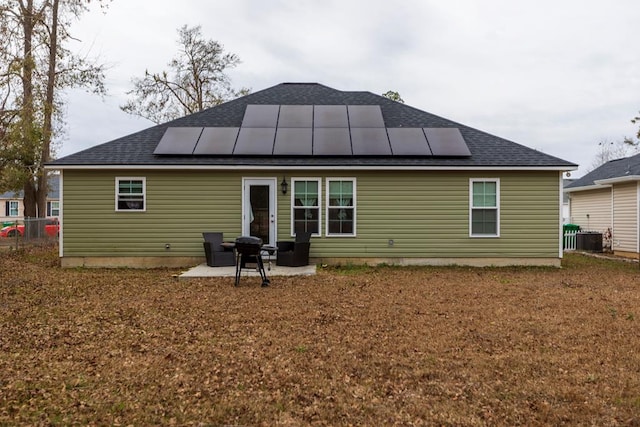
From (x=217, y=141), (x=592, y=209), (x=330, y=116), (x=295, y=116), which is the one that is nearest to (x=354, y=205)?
(x=330, y=116)

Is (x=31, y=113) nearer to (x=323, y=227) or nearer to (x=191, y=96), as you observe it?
(x=191, y=96)

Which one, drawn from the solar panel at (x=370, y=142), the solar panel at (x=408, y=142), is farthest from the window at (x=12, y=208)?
the solar panel at (x=408, y=142)

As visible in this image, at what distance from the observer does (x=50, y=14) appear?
18.4 meters

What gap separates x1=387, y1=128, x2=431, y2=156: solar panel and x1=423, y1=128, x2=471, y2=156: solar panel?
0.19m

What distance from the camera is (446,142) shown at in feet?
37.7

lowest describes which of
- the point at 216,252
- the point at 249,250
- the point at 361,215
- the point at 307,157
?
the point at 216,252

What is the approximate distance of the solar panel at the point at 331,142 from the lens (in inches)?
436

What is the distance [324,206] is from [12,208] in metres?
37.9

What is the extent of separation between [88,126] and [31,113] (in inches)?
305

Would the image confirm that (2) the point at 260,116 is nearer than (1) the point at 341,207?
No

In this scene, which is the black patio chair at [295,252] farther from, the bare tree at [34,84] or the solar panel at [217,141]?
the bare tree at [34,84]

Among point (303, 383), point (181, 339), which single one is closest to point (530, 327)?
point (303, 383)

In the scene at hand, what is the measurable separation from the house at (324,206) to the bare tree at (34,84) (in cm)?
685

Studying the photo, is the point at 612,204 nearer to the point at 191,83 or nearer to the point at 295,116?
the point at 295,116
